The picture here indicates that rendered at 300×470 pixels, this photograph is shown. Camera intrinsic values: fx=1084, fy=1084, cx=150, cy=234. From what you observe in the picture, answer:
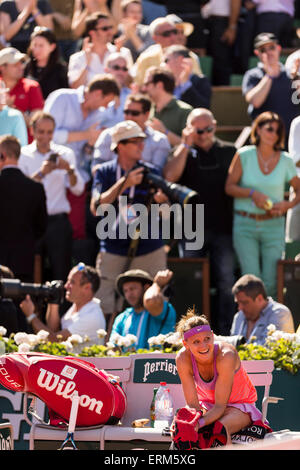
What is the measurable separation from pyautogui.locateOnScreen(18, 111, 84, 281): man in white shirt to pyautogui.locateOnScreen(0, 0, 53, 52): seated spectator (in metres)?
3.14

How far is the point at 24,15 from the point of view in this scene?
11938 mm

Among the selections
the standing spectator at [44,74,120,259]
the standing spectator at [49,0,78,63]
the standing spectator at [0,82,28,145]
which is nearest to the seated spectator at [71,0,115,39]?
the standing spectator at [49,0,78,63]

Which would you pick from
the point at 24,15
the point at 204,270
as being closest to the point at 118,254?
the point at 204,270

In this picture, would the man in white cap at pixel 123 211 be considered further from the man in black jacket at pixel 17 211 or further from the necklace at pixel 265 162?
the necklace at pixel 265 162

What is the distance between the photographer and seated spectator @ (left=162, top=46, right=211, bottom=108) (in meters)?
10.1

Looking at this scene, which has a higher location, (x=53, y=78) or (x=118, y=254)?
(x=53, y=78)

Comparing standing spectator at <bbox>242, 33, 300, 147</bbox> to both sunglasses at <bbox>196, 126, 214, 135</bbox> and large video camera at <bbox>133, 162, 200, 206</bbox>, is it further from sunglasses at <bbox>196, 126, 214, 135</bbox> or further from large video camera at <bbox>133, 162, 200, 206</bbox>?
large video camera at <bbox>133, 162, 200, 206</bbox>

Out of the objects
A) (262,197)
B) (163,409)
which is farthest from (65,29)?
(163,409)

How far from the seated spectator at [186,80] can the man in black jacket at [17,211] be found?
2200 mm

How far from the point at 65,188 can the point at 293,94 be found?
238cm

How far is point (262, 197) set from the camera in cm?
864

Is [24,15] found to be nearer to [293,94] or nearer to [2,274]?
[293,94]

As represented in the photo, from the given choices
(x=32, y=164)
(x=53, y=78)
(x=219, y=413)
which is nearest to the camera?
(x=219, y=413)

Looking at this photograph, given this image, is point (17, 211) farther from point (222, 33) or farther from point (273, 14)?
point (222, 33)
